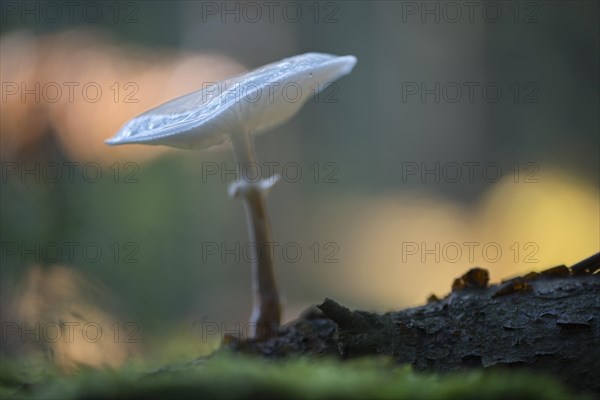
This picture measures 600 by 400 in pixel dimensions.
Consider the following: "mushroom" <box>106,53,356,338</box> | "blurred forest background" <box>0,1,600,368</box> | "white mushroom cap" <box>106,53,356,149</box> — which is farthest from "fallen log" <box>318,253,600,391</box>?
"blurred forest background" <box>0,1,600,368</box>

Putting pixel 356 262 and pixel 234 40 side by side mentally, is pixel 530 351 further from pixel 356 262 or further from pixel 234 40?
pixel 234 40

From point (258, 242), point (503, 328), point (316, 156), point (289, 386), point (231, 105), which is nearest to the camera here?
point (289, 386)

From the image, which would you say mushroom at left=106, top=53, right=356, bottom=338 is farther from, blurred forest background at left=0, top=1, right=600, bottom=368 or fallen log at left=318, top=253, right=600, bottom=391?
blurred forest background at left=0, top=1, right=600, bottom=368

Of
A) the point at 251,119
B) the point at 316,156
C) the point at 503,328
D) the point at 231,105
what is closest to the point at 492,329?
the point at 503,328

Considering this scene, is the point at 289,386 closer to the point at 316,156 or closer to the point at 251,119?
the point at 251,119

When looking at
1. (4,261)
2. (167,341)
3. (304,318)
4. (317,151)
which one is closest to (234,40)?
(317,151)

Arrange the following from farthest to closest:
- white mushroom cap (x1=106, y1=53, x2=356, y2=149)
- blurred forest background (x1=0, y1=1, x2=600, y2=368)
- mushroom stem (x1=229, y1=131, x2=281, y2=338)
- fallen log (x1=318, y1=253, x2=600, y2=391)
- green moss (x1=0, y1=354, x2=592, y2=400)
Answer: blurred forest background (x1=0, y1=1, x2=600, y2=368) < mushroom stem (x1=229, y1=131, x2=281, y2=338) < white mushroom cap (x1=106, y1=53, x2=356, y2=149) < fallen log (x1=318, y1=253, x2=600, y2=391) < green moss (x1=0, y1=354, x2=592, y2=400)
